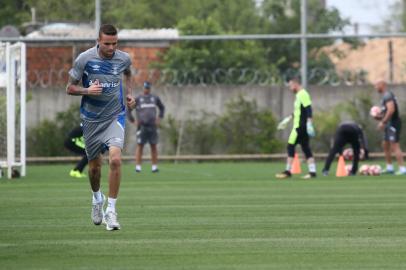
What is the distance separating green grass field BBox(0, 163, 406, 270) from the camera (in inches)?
413

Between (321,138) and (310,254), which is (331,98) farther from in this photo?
(310,254)

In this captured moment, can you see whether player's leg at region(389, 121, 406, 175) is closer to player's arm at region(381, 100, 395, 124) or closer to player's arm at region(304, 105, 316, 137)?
player's arm at region(381, 100, 395, 124)

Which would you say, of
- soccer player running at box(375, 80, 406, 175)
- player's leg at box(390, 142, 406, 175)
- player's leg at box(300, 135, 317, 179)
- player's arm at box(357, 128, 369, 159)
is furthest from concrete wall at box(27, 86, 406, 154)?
player's leg at box(300, 135, 317, 179)

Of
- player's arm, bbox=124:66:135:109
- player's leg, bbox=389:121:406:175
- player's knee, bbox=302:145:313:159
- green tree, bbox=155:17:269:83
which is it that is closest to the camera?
player's arm, bbox=124:66:135:109

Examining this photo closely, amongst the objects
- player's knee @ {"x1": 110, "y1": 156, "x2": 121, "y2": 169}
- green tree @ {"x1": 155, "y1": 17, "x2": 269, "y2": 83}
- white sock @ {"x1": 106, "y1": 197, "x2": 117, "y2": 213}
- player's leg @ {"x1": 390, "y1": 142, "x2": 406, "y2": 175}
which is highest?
green tree @ {"x1": 155, "y1": 17, "x2": 269, "y2": 83}

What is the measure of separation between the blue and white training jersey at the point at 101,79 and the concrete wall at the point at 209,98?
21.5 m

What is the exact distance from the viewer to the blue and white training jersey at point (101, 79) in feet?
45.3

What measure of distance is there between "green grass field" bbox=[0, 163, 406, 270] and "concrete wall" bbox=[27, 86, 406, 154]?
38.8 ft

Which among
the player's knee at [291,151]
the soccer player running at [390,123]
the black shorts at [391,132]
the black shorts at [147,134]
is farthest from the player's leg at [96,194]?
the black shorts at [147,134]

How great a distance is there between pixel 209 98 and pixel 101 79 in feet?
72.2

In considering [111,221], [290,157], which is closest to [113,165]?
[111,221]

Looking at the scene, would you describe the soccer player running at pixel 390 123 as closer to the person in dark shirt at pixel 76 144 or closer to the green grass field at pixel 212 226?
the green grass field at pixel 212 226

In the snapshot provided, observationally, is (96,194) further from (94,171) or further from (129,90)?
(129,90)

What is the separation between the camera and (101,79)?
13.8 m
